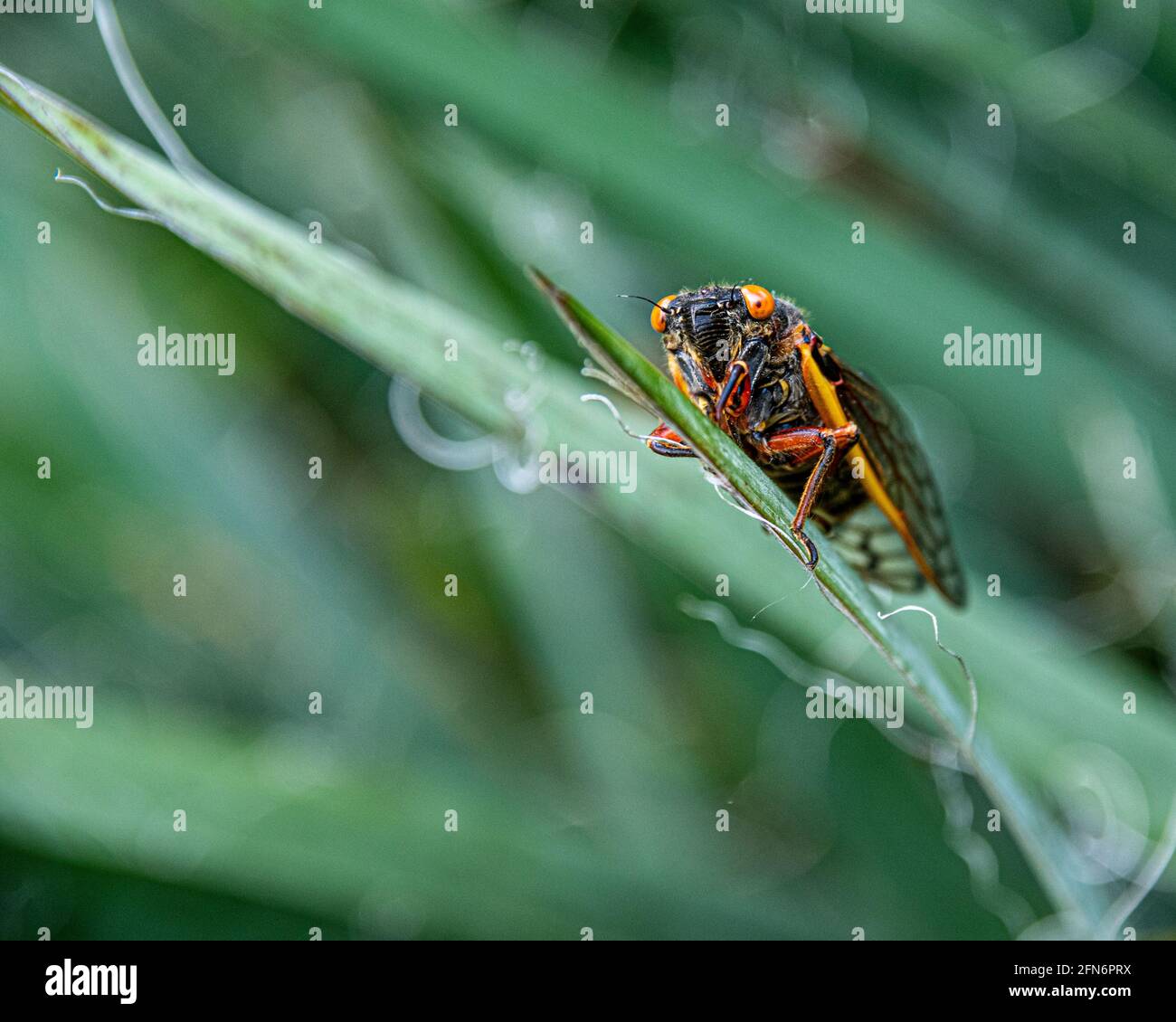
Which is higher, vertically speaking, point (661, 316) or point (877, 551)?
point (661, 316)

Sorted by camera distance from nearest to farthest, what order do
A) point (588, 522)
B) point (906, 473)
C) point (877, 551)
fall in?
point (906, 473) → point (877, 551) → point (588, 522)

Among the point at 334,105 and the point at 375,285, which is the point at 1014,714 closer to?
the point at 375,285

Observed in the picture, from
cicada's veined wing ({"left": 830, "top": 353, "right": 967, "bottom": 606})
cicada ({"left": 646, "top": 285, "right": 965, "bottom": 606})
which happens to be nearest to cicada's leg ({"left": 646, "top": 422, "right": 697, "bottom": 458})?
cicada ({"left": 646, "top": 285, "right": 965, "bottom": 606})

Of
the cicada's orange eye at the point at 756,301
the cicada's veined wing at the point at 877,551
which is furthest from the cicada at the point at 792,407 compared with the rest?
the cicada's veined wing at the point at 877,551

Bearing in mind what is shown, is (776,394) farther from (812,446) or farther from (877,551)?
(877,551)

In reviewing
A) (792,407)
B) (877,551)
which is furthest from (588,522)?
(792,407)

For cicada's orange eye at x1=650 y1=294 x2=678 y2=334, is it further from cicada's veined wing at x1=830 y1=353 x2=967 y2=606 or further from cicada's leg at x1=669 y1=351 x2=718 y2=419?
cicada's veined wing at x1=830 y1=353 x2=967 y2=606
